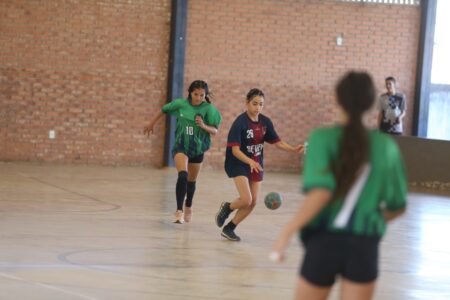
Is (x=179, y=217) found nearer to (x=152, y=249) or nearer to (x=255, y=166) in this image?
(x=152, y=249)

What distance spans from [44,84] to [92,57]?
120cm

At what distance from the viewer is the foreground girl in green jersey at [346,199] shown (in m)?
4.09

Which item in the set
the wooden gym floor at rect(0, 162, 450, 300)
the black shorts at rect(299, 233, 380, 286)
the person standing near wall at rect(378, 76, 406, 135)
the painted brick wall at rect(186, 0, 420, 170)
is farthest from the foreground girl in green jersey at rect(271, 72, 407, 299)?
the painted brick wall at rect(186, 0, 420, 170)

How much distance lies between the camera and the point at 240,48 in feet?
68.0

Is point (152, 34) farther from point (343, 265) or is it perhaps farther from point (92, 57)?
point (343, 265)

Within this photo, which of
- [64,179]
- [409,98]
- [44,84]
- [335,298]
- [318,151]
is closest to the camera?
[318,151]

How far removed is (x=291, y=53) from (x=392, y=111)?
2.78 meters

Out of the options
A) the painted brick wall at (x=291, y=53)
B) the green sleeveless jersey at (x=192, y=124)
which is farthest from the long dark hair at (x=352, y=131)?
the painted brick wall at (x=291, y=53)

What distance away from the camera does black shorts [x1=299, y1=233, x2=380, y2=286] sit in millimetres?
4156

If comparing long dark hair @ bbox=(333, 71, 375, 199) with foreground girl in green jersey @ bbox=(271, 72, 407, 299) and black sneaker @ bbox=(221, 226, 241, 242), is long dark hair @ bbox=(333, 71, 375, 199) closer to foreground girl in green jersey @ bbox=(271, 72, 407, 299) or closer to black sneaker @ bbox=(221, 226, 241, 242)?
foreground girl in green jersey @ bbox=(271, 72, 407, 299)

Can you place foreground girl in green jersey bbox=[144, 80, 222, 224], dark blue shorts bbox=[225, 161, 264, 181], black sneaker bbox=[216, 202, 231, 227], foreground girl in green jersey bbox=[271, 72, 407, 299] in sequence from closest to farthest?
1. foreground girl in green jersey bbox=[271, 72, 407, 299]
2. dark blue shorts bbox=[225, 161, 264, 181]
3. black sneaker bbox=[216, 202, 231, 227]
4. foreground girl in green jersey bbox=[144, 80, 222, 224]

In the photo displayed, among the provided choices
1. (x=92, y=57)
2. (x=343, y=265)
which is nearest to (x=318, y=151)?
(x=343, y=265)

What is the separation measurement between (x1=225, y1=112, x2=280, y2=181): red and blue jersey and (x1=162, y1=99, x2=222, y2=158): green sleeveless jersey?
119 centimetres

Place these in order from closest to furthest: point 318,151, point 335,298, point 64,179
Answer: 1. point 318,151
2. point 335,298
3. point 64,179
